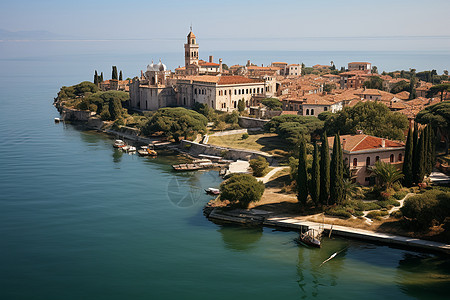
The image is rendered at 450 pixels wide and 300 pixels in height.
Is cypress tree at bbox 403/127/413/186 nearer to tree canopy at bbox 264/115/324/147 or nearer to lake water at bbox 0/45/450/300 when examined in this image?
lake water at bbox 0/45/450/300

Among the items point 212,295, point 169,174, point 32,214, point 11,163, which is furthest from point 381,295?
point 11,163

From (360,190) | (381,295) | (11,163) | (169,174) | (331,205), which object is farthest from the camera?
(11,163)

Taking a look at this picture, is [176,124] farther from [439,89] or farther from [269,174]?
[439,89]

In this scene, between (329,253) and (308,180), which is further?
(308,180)

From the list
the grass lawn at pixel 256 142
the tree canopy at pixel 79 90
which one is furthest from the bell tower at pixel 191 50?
the grass lawn at pixel 256 142

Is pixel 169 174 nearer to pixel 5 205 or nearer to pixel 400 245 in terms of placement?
pixel 5 205

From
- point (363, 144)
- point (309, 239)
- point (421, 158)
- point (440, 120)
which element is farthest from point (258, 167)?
point (440, 120)
